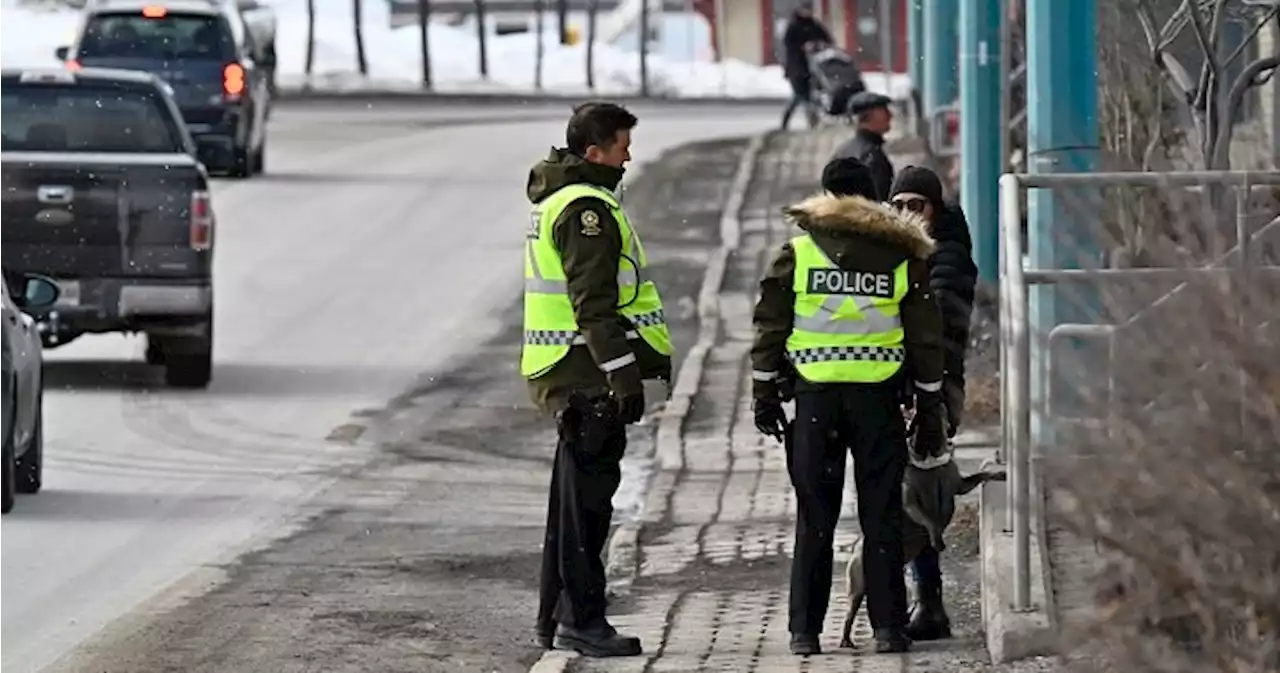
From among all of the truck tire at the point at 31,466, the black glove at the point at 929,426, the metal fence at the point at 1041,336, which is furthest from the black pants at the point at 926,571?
the truck tire at the point at 31,466

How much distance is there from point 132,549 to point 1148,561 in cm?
735

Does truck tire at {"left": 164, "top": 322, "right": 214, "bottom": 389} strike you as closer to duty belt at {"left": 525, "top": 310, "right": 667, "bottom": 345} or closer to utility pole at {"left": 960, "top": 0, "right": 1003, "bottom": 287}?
utility pole at {"left": 960, "top": 0, "right": 1003, "bottom": 287}

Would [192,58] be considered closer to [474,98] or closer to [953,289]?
[474,98]

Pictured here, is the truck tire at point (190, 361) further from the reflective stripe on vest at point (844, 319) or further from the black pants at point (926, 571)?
the reflective stripe on vest at point (844, 319)

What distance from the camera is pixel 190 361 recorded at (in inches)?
710

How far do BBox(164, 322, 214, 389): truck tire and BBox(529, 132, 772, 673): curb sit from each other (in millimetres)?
2880

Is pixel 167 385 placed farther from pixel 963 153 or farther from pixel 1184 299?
pixel 1184 299

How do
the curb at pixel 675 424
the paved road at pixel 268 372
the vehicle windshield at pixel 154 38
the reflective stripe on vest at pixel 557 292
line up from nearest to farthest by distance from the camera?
the reflective stripe on vest at pixel 557 292 < the curb at pixel 675 424 < the paved road at pixel 268 372 < the vehicle windshield at pixel 154 38

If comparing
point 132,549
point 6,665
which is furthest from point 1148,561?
point 132,549

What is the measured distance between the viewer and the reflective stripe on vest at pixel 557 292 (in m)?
9.34

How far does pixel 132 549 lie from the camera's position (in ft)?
39.5

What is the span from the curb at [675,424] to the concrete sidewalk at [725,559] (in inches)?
0.9

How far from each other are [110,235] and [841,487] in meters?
9.10

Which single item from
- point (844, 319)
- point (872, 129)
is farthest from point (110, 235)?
point (844, 319)
